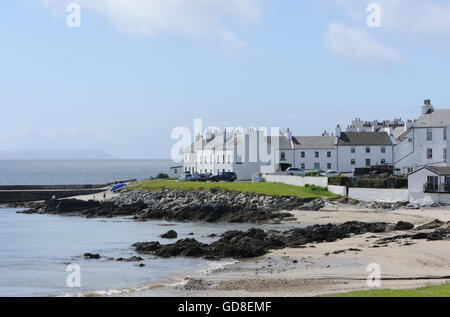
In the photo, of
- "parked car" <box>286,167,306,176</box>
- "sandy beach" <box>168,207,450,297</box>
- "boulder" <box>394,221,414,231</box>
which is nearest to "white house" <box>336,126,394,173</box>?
"parked car" <box>286,167,306,176</box>

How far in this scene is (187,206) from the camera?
240ft

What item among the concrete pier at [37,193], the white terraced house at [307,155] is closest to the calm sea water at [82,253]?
the concrete pier at [37,193]

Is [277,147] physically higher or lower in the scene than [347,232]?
higher

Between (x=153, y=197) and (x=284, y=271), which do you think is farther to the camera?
(x=153, y=197)

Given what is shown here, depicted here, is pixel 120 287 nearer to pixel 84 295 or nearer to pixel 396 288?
pixel 84 295

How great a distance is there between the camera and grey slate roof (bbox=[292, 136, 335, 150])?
101125mm

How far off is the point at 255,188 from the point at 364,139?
29.6 meters

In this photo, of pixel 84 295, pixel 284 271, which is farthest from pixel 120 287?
pixel 284 271

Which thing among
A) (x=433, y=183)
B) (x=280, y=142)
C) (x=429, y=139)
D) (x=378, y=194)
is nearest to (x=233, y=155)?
(x=280, y=142)

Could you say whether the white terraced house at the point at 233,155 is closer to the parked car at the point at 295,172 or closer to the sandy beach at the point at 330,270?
the parked car at the point at 295,172

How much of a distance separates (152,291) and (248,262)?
30.3 feet

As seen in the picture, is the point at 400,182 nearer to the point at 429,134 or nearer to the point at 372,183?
the point at 372,183

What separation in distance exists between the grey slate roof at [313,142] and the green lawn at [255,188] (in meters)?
21.7

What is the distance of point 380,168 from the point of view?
289 ft
